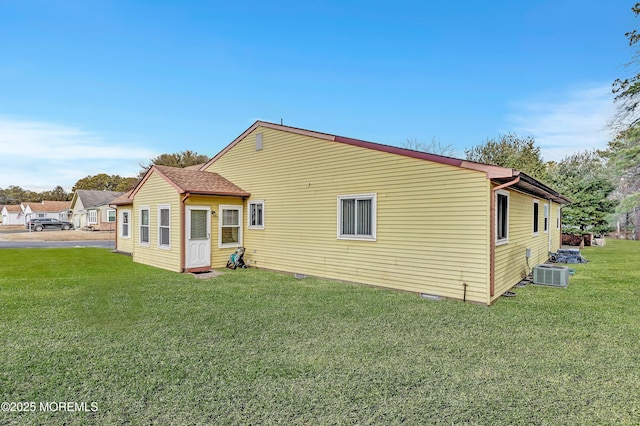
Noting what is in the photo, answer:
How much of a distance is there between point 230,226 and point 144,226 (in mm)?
3790

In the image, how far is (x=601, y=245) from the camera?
2231cm

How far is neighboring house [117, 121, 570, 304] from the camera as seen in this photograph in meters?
7.29

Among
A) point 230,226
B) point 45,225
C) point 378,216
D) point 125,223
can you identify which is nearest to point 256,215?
point 230,226

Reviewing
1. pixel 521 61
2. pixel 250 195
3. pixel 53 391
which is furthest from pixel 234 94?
pixel 53 391

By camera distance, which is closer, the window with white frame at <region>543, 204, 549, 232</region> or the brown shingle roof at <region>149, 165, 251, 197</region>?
the brown shingle roof at <region>149, 165, 251, 197</region>

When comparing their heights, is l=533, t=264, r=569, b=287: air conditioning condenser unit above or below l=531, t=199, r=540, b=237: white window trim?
below

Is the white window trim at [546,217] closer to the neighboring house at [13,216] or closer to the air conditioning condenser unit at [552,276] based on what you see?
the air conditioning condenser unit at [552,276]

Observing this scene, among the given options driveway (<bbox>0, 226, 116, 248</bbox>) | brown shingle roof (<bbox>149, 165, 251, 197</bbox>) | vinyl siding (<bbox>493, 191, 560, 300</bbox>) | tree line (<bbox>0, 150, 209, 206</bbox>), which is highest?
tree line (<bbox>0, 150, 209, 206</bbox>)

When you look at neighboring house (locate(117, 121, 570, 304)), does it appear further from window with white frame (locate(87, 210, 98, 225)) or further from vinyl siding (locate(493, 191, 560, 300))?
window with white frame (locate(87, 210, 98, 225))

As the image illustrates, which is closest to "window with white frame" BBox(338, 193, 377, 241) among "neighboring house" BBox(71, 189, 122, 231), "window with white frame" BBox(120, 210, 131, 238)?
"window with white frame" BBox(120, 210, 131, 238)

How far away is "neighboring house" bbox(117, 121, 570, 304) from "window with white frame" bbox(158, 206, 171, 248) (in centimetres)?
6

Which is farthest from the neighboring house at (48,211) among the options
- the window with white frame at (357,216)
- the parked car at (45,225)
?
the window with white frame at (357,216)

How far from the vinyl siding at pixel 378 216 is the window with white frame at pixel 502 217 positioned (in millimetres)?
1076

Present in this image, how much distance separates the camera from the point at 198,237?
37.0 ft
